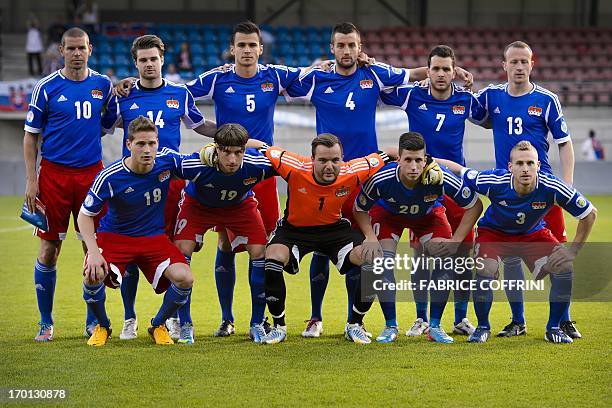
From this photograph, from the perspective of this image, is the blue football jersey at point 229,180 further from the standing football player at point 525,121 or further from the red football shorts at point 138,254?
the standing football player at point 525,121

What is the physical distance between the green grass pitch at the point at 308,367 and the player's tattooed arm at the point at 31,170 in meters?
1.01

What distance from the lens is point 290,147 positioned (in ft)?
67.2

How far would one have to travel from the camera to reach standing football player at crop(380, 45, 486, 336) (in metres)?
7.39

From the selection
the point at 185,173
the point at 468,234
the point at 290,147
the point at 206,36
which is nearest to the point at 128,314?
the point at 185,173

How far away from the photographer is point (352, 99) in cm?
751

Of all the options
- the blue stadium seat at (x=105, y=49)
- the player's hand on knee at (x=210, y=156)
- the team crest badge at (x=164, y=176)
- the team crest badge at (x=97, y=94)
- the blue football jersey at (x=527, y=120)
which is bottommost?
the team crest badge at (x=164, y=176)

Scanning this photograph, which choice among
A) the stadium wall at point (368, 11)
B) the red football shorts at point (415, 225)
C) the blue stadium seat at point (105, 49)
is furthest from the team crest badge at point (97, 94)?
the stadium wall at point (368, 11)

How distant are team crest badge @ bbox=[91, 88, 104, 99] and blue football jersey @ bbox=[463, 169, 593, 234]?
274 centimetres

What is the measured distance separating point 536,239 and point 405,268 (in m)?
1.00

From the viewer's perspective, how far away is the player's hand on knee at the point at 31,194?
23.1ft

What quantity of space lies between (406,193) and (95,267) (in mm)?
2247

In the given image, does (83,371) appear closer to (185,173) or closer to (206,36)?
(185,173)

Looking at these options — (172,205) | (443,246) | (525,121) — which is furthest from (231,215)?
(525,121)

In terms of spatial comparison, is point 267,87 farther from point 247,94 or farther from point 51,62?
point 51,62
